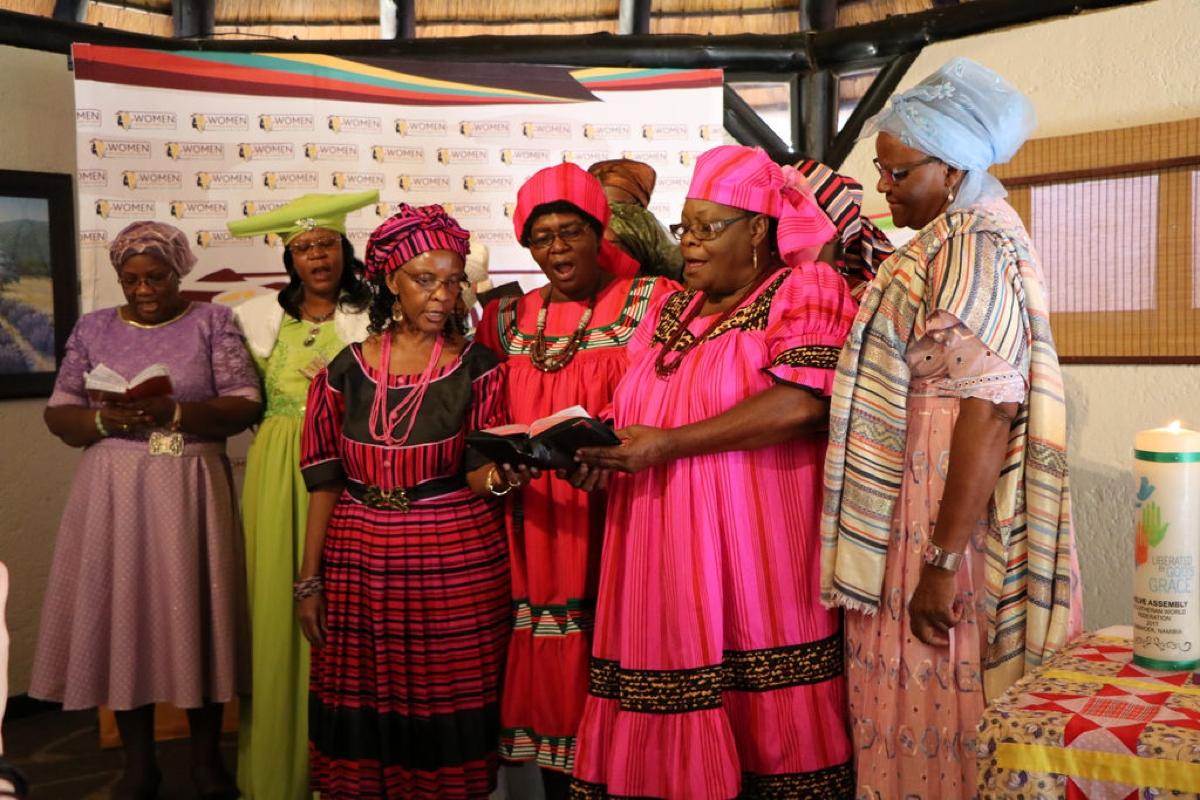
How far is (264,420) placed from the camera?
13.3 feet

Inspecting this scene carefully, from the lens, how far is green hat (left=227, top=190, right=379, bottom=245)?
393 cm

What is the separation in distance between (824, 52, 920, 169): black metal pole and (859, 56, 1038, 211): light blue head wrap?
9.84 feet

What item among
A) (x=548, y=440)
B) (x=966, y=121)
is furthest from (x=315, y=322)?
(x=966, y=121)

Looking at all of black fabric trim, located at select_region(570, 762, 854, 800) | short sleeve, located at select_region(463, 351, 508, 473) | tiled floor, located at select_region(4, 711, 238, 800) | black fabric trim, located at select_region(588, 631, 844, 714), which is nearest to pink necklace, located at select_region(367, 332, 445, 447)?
short sleeve, located at select_region(463, 351, 508, 473)

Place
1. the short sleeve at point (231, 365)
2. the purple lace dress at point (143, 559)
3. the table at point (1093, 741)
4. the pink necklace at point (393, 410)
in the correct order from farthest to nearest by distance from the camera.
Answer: the short sleeve at point (231, 365) < the purple lace dress at point (143, 559) < the pink necklace at point (393, 410) < the table at point (1093, 741)

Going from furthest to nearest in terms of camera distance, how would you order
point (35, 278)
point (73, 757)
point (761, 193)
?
point (35, 278) → point (73, 757) → point (761, 193)

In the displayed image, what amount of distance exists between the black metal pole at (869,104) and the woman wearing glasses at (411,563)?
111 inches

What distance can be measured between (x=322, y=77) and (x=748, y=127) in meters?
2.14

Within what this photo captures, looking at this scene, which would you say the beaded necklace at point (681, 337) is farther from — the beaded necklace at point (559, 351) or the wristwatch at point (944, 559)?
the wristwatch at point (944, 559)

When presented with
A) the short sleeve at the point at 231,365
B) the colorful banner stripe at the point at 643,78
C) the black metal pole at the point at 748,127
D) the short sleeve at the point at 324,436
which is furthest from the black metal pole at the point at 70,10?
the short sleeve at the point at 324,436

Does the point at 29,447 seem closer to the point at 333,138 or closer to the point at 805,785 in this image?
the point at 333,138

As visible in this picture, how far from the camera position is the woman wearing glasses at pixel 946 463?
2.29 m

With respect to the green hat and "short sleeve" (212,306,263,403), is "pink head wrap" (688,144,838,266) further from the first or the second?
"short sleeve" (212,306,263,403)

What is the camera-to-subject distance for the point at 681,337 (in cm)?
288
